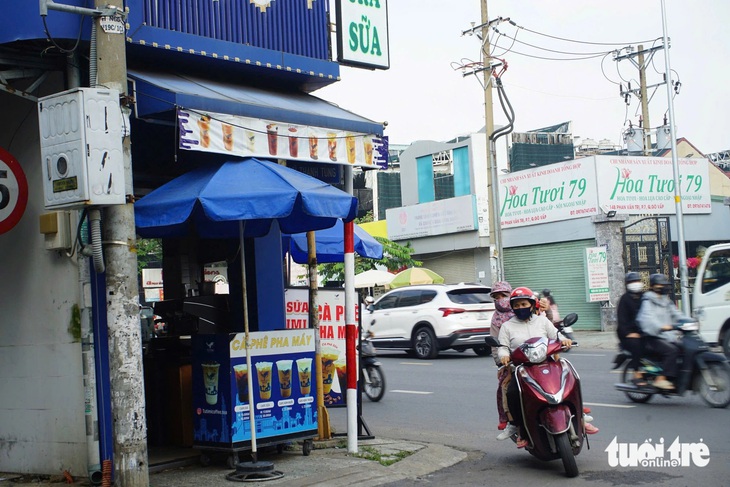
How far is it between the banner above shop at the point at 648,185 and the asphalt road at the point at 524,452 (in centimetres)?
1132

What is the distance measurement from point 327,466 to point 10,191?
384cm

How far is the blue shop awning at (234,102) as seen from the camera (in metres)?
7.80

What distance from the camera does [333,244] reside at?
11656 millimetres

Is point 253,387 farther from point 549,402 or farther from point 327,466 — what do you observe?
point 549,402

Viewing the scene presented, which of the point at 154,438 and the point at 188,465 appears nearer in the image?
the point at 188,465

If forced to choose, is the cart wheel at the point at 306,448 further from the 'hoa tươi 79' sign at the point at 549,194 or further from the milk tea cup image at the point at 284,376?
the 'hoa tươi 79' sign at the point at 549,194

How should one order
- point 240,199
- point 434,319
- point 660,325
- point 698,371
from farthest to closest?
point 434,319 → point 660,325 → point 698,371 → point 240,199

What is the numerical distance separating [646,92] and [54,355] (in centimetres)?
3044

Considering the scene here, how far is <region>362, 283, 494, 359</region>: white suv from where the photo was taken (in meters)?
20.1

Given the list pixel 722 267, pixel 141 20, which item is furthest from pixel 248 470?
pixel 722 267

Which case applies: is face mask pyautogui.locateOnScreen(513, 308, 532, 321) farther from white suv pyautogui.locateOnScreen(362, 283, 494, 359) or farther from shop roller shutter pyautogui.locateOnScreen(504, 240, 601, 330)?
shop roller shutter pyautogui.locateOnScreen(504, 240, 601, 330)

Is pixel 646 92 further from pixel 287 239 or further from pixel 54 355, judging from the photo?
pixel 54 355

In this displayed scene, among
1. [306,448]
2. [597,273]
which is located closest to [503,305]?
[306,448]

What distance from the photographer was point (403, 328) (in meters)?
21.3
